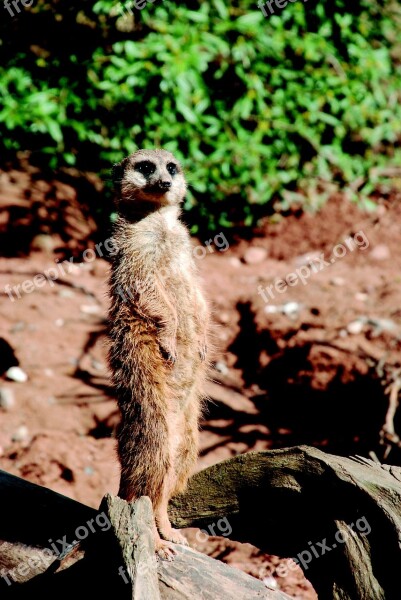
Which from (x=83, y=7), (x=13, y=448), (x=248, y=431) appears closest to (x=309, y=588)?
(x=248, y=431)

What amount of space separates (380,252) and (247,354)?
5.48 ft

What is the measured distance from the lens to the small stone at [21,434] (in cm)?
389

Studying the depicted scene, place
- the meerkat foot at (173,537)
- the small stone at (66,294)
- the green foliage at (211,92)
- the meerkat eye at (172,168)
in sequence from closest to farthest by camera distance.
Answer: the meerkat foot at (173,537) → the meerkat eye at (172,168) → the small stone at (66,294) → the green foliage at (211,92)

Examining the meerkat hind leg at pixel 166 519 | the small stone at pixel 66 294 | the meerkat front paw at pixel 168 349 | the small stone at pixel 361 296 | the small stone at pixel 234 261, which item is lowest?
the small stone at pixel 66 294

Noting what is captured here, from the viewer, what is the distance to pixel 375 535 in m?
2.06

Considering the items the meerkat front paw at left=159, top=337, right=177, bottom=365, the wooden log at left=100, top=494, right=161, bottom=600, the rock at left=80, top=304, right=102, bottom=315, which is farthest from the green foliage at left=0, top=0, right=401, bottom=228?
the wooden log at left=100, top=494, right=161, bottom=600

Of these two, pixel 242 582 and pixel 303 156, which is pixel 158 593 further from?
pixel 303 156

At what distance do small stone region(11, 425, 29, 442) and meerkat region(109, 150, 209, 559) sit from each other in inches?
56.0

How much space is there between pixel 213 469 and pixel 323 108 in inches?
179

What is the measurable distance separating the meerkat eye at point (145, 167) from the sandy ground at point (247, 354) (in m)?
0.92

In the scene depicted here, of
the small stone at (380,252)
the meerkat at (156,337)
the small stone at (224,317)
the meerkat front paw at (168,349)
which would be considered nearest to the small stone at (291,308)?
the small stone at (224,317)

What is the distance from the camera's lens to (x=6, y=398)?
413 centimetres

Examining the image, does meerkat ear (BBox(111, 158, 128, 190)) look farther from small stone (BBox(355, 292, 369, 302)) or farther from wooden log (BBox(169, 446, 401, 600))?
small stone (BBox(355, 292, 369, 302))

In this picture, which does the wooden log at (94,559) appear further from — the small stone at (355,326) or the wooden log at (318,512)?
the small stone at (355,326)
